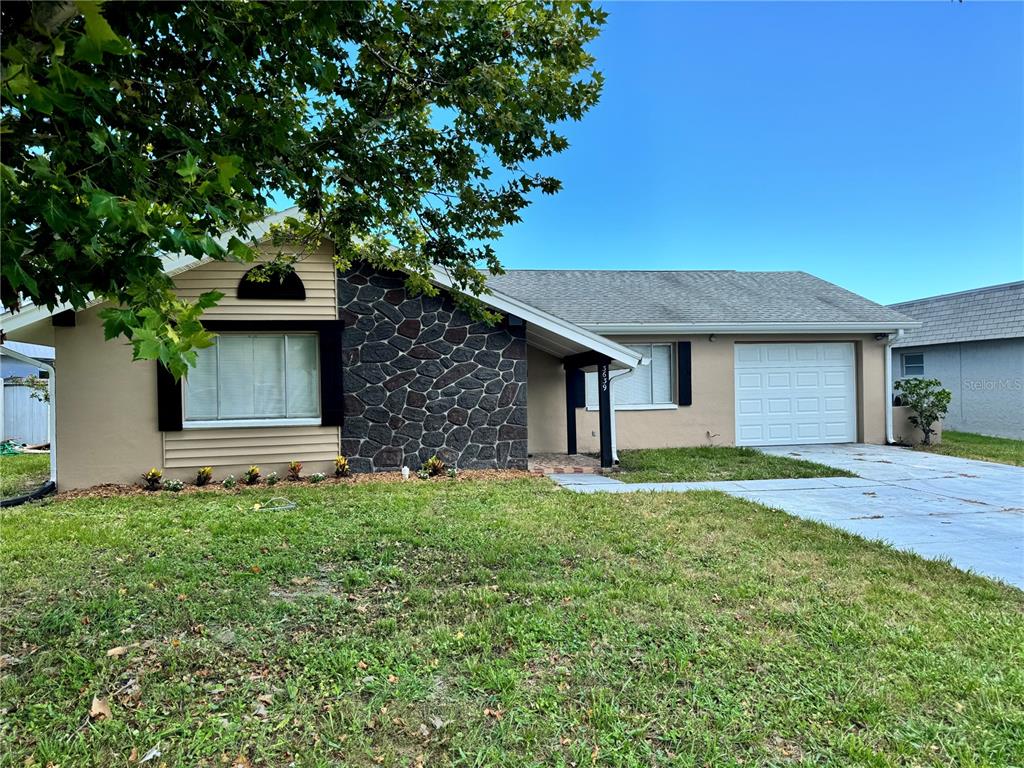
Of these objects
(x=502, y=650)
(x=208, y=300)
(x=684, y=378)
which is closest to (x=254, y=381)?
(x=502, y=650)

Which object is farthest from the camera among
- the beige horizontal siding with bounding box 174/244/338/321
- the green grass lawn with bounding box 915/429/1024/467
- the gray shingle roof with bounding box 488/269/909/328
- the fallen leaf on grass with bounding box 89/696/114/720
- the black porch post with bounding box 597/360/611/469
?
the gray shingle roof with bounding box 488/269/909/328

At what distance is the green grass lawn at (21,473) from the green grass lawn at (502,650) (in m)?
3.58

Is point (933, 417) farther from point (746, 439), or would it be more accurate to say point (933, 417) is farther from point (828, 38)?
point (828, 38)

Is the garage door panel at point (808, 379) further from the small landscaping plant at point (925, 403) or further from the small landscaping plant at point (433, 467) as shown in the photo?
the small landscaping plant at point (433, 467)

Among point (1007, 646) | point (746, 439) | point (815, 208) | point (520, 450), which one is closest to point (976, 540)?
point (1007, 646)

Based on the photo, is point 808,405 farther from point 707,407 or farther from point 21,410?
point 21,410

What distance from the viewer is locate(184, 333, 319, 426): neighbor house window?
337 inches

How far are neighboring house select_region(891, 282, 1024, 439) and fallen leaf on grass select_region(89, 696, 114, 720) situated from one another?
628 inches

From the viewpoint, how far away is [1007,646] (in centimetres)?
329

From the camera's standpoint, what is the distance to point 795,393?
12773mm

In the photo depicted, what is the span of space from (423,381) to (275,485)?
8.36 ft

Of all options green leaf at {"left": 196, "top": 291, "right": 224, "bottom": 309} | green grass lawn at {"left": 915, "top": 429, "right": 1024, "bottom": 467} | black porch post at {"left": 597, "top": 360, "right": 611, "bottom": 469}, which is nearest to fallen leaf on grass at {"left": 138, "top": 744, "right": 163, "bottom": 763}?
green leaf at {"left": 196, "top": 291, "right": 224, "bottom": 309}

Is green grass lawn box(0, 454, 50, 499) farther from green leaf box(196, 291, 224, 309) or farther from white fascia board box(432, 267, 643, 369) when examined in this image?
green leaf box(196, 291, 224, 309)

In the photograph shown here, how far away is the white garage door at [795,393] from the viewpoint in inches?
494
